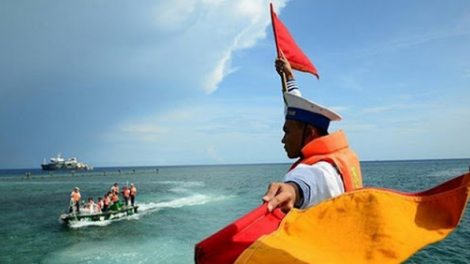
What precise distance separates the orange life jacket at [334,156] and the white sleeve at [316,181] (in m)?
0.06

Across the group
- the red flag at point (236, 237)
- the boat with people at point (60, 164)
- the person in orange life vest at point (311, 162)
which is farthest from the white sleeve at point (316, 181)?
the boat with people at point (60, 164)

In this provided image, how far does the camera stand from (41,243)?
70.2 ft

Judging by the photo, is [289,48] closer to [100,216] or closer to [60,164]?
[100,216]

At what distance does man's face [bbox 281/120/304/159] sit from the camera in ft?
8.83

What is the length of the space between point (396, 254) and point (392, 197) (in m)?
0.36

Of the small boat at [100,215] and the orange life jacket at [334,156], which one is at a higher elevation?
the orange life jacket at [334,156]

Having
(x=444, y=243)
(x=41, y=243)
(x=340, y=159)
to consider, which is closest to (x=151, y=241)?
(x=41, y=243)

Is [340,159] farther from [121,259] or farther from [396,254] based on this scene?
[121,259]

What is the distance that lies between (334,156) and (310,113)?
1.40ft

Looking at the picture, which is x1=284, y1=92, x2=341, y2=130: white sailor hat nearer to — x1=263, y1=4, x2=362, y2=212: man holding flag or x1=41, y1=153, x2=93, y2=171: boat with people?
x1=263, y1=4, x2=362, y2=212: man holding flag

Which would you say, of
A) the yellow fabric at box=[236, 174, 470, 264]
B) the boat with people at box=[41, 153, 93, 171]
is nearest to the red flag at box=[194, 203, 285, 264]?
the yellow fabric at box=[236, 174, 470, 264]

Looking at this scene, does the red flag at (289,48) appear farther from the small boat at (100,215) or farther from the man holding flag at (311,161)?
the small boat at (100,215)

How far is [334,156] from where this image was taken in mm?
2338

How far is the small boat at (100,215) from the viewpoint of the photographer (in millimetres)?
26438
